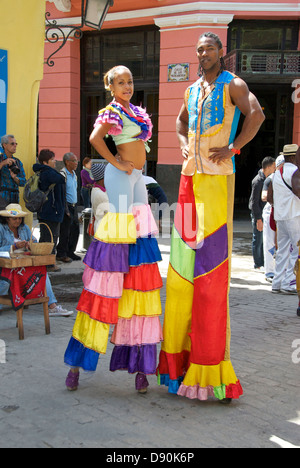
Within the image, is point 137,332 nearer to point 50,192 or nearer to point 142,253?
point 142,253

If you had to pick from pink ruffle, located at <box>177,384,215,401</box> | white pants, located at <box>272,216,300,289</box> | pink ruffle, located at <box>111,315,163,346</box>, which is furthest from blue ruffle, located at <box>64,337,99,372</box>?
white pants, located at <box>272,216,300,289</box>

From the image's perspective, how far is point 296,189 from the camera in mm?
5098

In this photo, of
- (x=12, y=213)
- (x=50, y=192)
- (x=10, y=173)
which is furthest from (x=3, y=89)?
(x=12, y=213)

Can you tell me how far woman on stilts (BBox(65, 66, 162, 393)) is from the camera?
352 centimetres

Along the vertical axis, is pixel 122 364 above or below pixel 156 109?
below

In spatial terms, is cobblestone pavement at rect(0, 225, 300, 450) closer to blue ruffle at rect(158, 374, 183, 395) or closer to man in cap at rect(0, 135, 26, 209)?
blue ruffle at rect(158, 374, 183, 395)

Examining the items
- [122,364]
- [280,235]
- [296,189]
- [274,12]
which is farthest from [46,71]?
[122,364]

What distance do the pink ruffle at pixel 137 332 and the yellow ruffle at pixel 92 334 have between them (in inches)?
3.9

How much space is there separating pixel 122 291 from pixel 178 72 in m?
11.0

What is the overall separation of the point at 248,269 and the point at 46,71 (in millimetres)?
9727

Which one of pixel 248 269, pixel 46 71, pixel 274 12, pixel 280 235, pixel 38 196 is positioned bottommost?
pixel 248 269

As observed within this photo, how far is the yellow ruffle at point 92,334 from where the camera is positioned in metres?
3.52

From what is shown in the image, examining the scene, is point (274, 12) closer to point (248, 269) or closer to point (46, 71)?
point (46, 71)

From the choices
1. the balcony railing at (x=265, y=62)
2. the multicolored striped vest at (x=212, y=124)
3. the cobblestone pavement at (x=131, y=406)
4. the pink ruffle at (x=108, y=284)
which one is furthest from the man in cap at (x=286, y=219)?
the balcony railing at (x=265, y=62)
